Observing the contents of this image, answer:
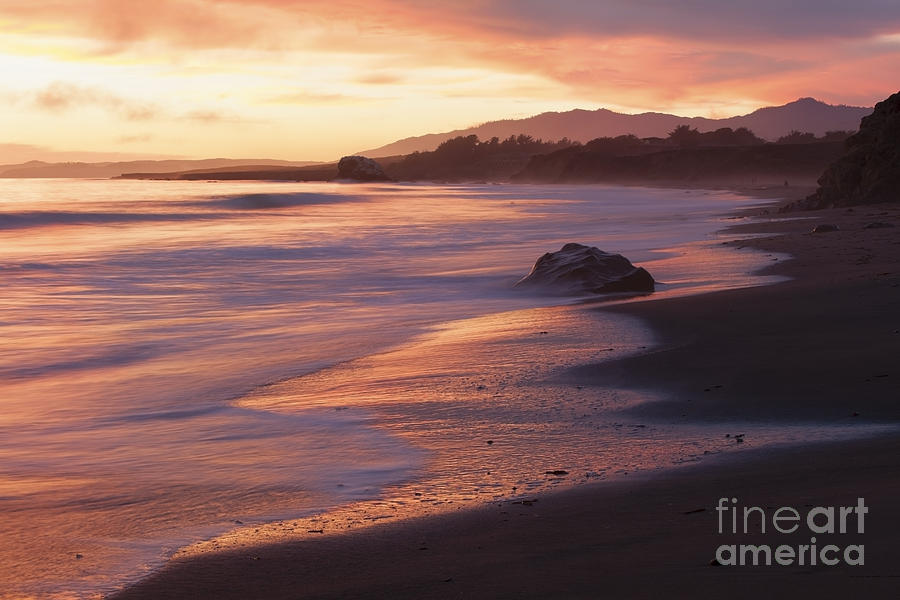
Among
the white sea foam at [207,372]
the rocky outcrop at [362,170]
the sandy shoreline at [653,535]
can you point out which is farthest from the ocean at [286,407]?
the rocky outcrop at [362,170]

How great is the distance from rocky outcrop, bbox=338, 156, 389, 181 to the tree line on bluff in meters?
15.6

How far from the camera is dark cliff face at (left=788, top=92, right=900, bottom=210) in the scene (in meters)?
24.7

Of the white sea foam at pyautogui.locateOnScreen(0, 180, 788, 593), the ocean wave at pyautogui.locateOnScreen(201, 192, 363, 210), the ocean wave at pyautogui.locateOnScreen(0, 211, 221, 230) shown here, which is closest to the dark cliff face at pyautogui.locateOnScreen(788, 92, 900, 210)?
the white sea foam at pyautogui.locateOnScreen(0, 180, 788, 593)

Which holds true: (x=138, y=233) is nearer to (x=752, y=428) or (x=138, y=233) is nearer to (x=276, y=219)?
(x=276, y=219)

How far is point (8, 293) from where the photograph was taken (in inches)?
569

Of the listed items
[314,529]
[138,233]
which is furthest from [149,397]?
[138,233]

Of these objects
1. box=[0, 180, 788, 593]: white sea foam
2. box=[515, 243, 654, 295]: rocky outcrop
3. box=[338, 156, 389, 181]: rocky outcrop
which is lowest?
box=[0, 180, 788, 593]: white sea foam

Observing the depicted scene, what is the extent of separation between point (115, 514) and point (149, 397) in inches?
109

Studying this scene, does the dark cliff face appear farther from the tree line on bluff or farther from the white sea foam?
the tree line on bluff

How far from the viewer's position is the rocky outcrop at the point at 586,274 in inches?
461

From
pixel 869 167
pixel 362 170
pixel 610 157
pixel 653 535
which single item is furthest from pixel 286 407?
pixel 362 170

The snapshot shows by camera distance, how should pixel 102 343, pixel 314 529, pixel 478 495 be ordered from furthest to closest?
pixel 102 343 < pixel 478 495 < pixel 314 529

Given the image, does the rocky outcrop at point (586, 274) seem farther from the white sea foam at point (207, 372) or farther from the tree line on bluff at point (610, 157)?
the tree line on bluff at point (610, 157)

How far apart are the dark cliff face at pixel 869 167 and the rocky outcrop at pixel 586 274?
15.3 meters
